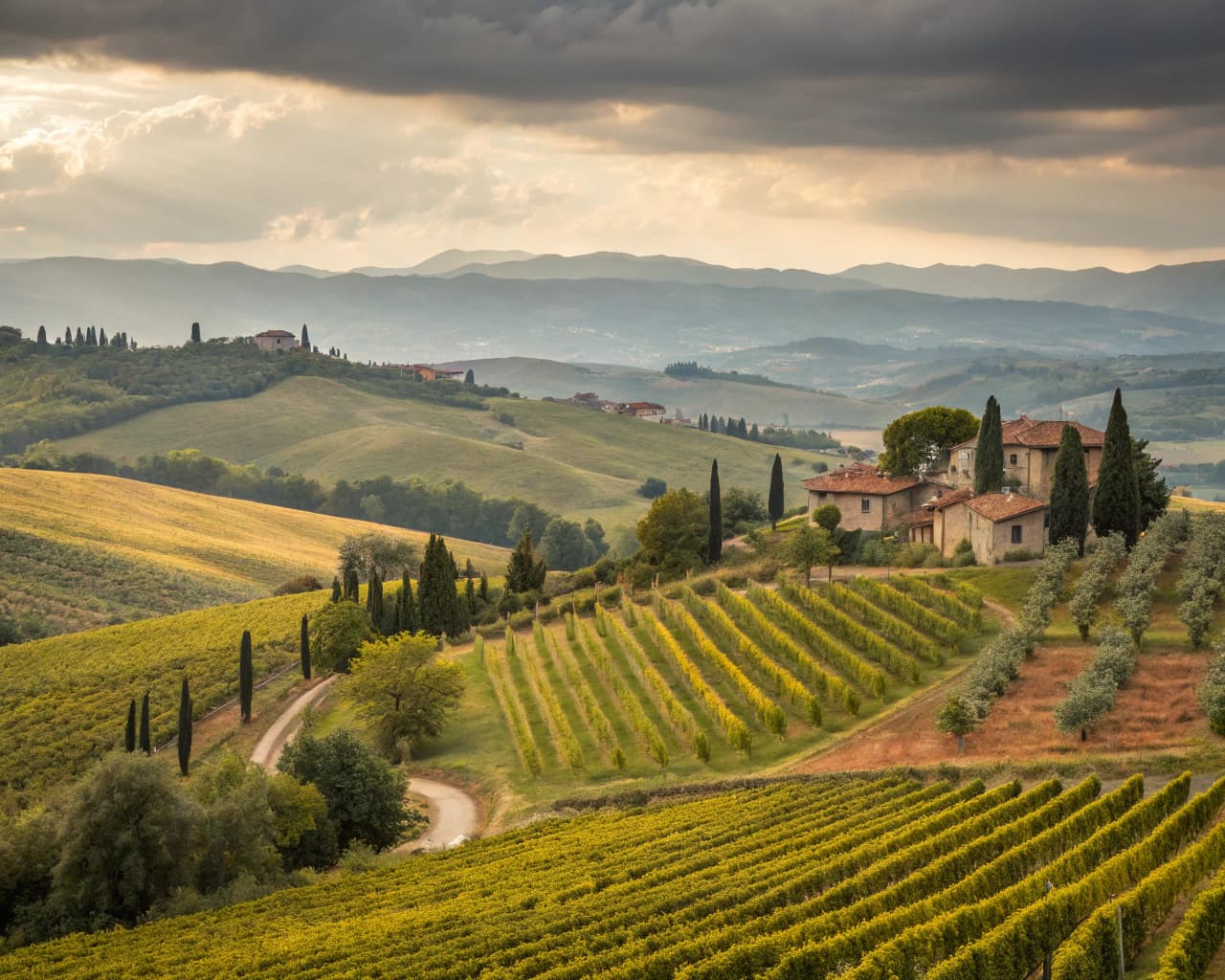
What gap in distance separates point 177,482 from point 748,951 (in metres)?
177

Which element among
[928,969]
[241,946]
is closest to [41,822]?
[241,946]

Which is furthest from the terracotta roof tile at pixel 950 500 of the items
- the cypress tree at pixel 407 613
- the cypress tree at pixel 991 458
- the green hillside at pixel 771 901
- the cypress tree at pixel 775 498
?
the green hillside at pixel 771 901

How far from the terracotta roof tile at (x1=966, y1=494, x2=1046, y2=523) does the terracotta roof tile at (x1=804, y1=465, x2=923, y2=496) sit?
1028 centimetres

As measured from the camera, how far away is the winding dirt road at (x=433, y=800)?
45594 mm

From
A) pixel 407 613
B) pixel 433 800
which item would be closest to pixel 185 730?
pixel 433 800

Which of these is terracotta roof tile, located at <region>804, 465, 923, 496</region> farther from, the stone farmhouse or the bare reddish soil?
the bare reddish soil

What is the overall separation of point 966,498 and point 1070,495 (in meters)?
9.18

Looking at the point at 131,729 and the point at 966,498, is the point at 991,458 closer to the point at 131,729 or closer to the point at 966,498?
the point at 966,498

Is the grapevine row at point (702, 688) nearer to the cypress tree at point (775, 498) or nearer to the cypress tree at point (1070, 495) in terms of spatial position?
the cypress tree at point (1070, 495)

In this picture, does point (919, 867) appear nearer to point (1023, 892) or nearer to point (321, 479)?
point (1023, 892)

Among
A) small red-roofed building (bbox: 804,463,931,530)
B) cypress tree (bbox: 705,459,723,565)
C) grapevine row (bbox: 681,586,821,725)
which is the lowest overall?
grapevine row (bbox: 681,586,821,725)

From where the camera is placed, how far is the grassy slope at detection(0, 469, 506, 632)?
95.8m

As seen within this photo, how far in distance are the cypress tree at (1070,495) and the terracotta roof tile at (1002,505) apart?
226cm

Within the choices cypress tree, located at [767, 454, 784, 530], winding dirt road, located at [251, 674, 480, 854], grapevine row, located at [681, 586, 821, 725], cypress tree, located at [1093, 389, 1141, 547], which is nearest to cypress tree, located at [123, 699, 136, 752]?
winding dirt road, located at [251, 674, 480, 854]
